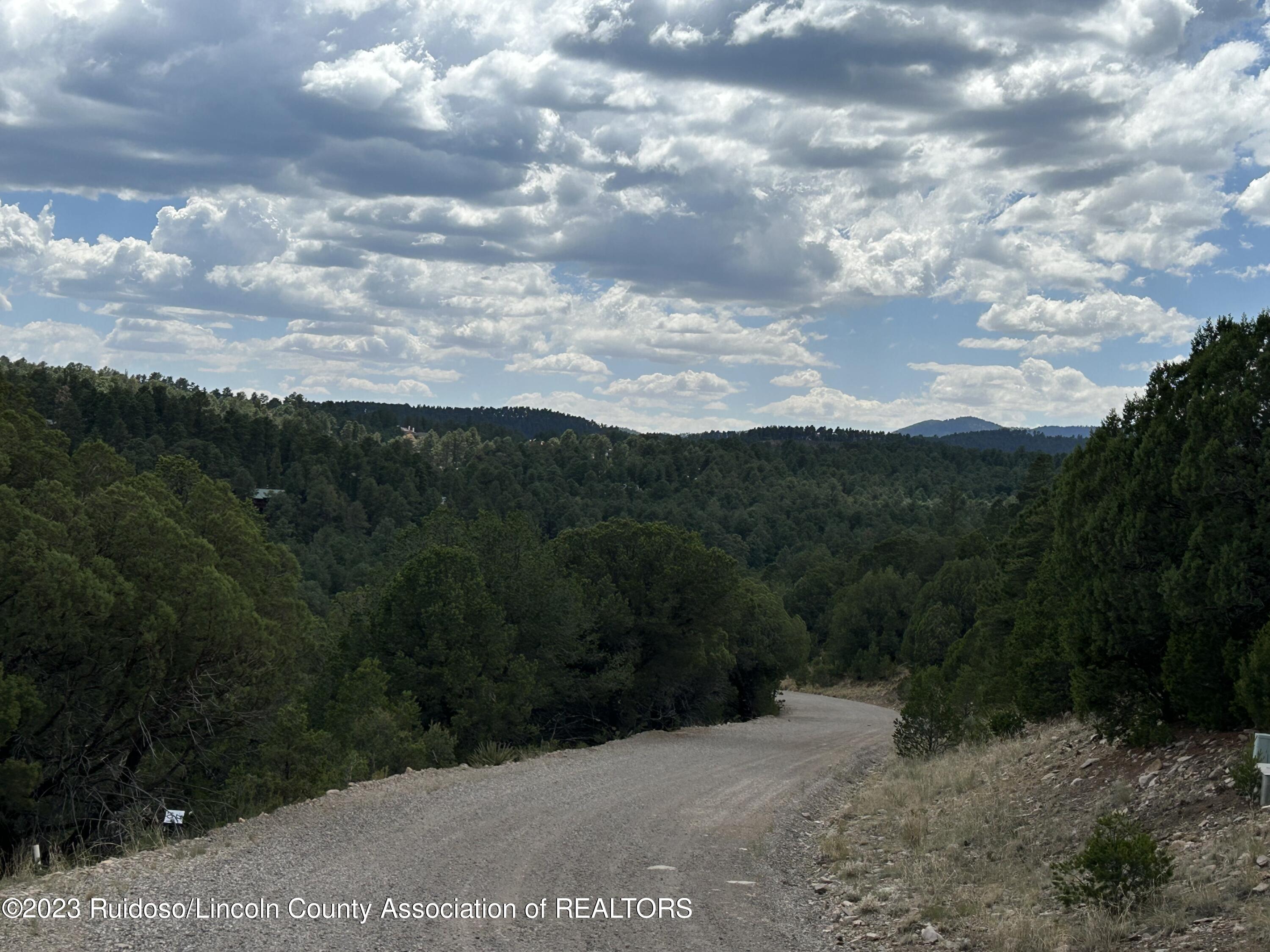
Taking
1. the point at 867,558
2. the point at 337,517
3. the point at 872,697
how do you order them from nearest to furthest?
the point at 872,697 < the point at 867,558 < the point at 337,517

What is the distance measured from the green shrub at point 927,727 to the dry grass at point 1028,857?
4.88m

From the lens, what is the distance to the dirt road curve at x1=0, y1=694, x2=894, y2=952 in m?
8.16

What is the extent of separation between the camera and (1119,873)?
7.98 metres

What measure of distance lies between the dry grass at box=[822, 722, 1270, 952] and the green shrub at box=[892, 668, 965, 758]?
4.88 meters

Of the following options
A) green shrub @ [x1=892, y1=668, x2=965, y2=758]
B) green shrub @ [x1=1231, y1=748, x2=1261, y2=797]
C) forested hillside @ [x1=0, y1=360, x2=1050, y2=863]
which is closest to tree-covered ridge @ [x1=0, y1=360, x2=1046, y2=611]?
forested hillside @ [x1=0, y1=360, x2=1050, y2=863]

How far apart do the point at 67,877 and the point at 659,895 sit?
4920 mm

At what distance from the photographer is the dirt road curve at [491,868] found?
8.16 meters

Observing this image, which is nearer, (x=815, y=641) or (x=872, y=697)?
(x=872, y=697)

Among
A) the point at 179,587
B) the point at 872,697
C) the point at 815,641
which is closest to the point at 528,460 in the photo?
the point at 815,641

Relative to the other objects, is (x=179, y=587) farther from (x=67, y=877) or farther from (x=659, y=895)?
(x=659, y=895)

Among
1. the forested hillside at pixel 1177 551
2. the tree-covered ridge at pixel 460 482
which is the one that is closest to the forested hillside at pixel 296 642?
the forested hillside at pixel 1177 551

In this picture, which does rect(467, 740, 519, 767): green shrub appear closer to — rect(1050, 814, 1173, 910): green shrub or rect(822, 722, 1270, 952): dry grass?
rect(822, 722, 1270, 952): dry grass

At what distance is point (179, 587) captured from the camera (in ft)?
54.8

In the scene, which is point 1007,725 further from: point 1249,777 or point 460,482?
point 460,482
